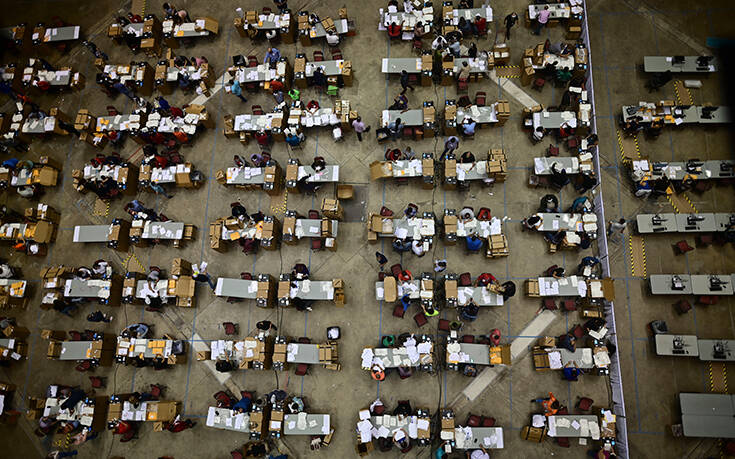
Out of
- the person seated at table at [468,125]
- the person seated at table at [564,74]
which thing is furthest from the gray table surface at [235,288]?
the person seated at table at [564,74]

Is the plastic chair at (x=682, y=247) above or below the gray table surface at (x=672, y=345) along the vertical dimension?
above

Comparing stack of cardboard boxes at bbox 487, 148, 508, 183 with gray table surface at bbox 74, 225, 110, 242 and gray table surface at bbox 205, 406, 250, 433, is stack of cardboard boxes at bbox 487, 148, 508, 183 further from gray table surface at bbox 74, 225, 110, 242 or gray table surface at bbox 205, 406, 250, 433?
gray table surface at bbox 74, 225, 110, 242

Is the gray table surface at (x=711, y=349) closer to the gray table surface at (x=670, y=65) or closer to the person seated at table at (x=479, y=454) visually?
the person seated at table at (x=479, y=454)

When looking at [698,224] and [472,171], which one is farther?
[472,171]

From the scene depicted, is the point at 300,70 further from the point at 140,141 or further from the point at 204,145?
the point at 140,141

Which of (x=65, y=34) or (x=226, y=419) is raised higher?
(x=65, y=34)

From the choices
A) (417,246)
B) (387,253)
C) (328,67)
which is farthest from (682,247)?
(328,67)

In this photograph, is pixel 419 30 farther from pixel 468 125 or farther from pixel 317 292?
pixel 317 292
